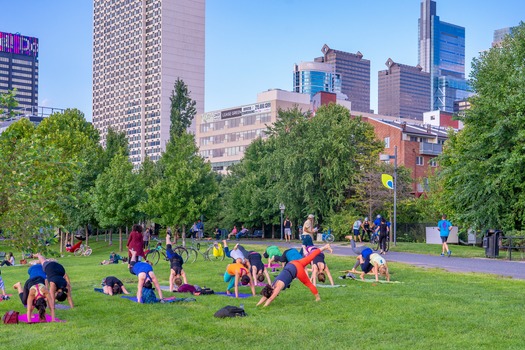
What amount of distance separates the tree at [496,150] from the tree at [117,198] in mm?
26457

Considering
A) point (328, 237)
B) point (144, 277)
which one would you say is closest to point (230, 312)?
point (144, 277)

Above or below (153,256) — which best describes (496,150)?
above

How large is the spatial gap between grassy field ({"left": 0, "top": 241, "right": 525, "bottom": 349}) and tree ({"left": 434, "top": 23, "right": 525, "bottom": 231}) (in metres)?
15.6

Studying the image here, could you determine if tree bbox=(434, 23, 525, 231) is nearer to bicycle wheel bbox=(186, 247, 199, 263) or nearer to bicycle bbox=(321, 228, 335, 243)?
bicycle wheel bbox=(186, 247, 199, 263)

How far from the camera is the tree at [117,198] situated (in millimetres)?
53844

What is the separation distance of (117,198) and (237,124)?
9407cm

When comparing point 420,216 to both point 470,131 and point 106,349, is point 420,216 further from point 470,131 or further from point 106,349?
point 106,349

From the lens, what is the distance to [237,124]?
147500 millimetres

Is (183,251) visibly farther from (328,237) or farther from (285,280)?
(328,237)

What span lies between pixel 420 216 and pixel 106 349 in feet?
180

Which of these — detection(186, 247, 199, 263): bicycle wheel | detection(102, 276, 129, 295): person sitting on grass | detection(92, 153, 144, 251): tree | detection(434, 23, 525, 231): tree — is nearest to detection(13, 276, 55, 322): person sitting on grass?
detection(102, 276, 129, 295): person sitting on grass

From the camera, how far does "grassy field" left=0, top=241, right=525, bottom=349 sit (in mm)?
11828

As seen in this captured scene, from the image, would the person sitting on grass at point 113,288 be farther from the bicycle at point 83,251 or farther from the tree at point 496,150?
the bicycle at point 83,251

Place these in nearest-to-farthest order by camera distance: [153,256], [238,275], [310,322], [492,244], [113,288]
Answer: [310,322] → [238,275] → [113,288] → [492,244] → [153,256]
